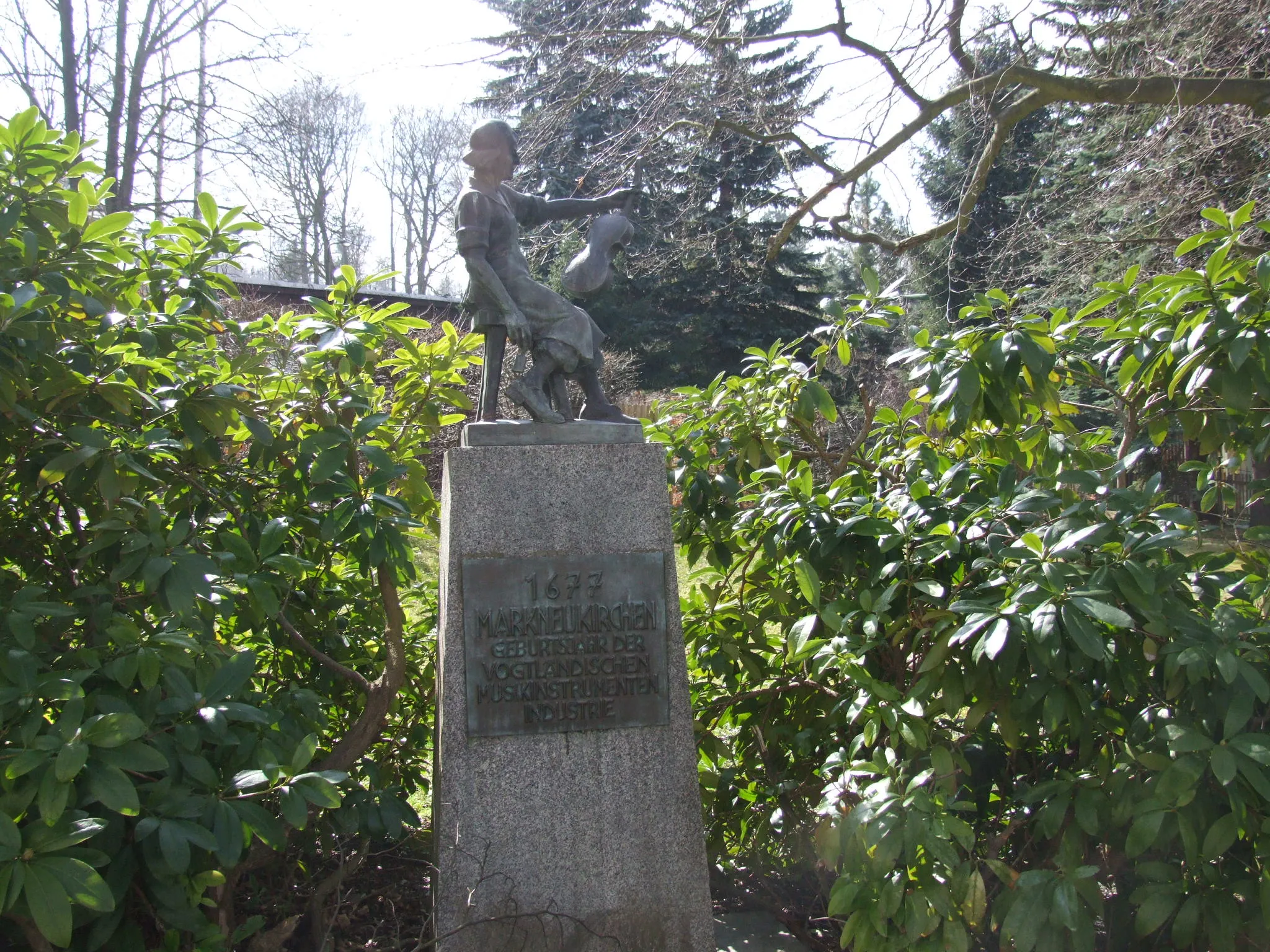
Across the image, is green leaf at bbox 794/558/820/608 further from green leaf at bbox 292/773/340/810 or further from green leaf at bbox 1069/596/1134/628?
green leaf at bbox 292/773/340/810

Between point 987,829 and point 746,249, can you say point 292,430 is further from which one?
point 746,249

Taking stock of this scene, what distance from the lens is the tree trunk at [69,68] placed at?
12.9 meters

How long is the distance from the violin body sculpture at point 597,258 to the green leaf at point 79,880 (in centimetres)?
213

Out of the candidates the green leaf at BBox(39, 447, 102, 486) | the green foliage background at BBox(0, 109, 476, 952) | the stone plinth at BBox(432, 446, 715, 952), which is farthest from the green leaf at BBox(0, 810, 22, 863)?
the stone plinth at BBox(432, 446, 715, 952)

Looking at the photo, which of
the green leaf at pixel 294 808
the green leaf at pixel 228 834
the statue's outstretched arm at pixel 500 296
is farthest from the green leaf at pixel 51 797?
the statue's outstretched arm at pixel 500 296

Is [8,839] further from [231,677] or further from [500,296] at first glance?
[500,296]

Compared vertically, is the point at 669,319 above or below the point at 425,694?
above

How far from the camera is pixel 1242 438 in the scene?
313 centimetres

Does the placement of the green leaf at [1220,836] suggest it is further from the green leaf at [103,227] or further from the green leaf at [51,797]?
the green leaf at [103,227]

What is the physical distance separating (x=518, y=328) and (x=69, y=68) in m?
13.0

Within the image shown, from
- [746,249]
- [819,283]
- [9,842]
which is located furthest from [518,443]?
[819,283]

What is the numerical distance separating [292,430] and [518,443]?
0.74m

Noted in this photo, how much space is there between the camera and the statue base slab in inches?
127

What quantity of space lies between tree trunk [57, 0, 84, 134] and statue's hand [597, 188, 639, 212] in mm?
12143
